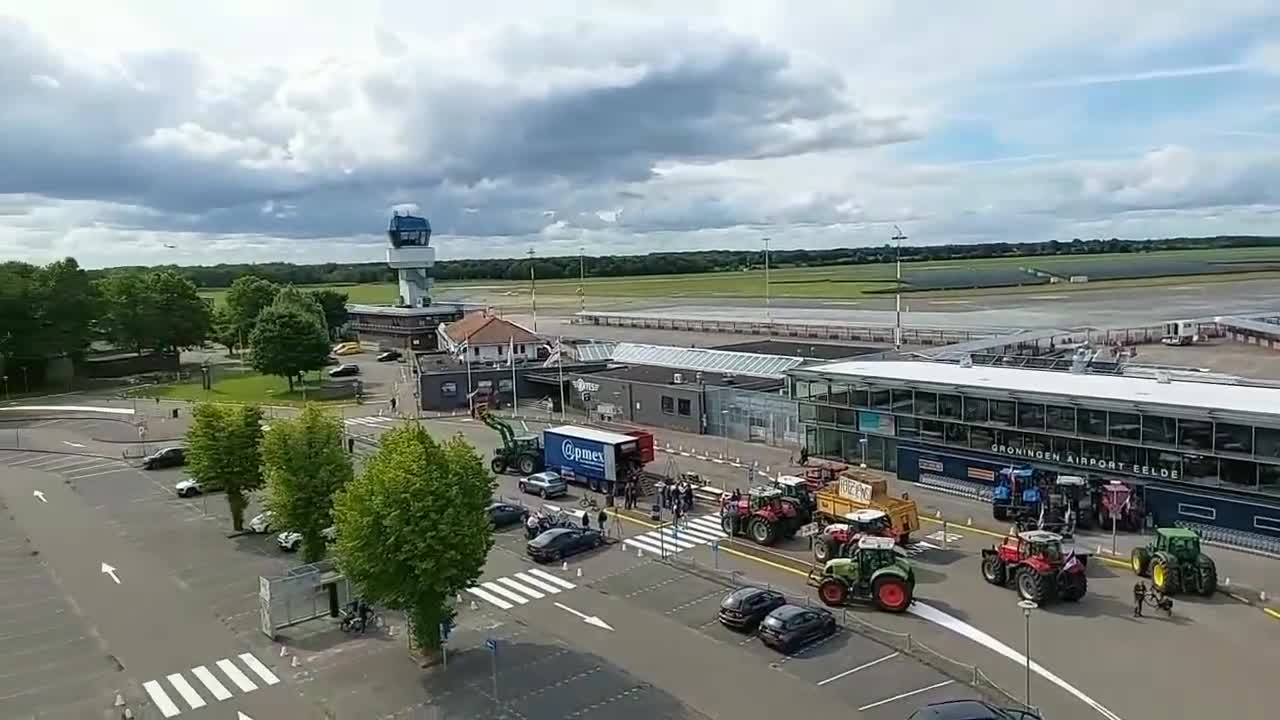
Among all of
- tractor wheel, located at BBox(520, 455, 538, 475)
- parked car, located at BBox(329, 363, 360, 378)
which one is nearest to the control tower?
parked car, located at BBox(329, 363, 360, 378)

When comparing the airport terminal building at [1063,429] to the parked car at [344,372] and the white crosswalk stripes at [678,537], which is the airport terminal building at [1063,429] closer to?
the white crosswalk stripes at [678,537]

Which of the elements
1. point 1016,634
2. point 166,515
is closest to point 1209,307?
point 1016,634

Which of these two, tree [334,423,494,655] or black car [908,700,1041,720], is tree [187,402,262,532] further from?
black car [908,700,1041,720]

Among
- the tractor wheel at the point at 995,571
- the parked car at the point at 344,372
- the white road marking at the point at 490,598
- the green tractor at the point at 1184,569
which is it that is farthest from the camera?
the parked car at the point at 344,372

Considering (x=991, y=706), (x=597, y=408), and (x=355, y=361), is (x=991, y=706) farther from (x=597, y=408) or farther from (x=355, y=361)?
(x=355, y=361)

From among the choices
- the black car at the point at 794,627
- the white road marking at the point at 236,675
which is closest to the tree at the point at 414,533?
the white road marking at the point at 236,675

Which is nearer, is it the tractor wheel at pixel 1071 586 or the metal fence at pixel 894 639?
the metal fence at pixel 894 639
